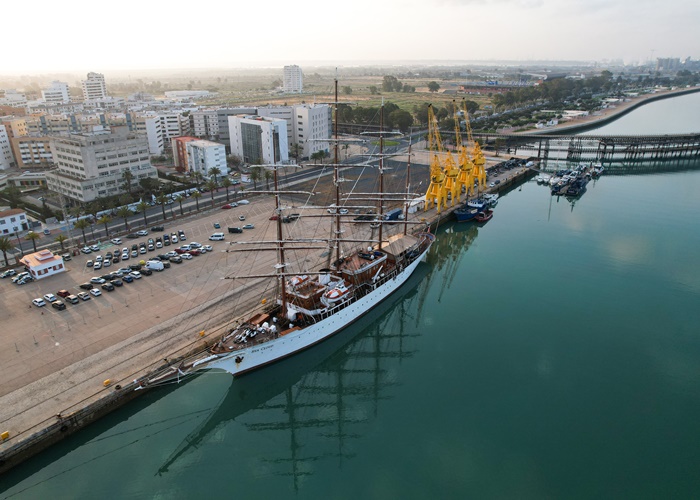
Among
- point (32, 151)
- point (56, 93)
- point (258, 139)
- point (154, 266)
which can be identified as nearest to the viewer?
point (154, 266)

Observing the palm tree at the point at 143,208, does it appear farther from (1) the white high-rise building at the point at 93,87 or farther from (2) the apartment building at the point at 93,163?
→ (1) the white high-rise building at the point at 93,87

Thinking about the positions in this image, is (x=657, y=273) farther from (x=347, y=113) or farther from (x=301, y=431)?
(x=347, y=113)

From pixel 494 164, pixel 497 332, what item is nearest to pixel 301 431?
pixel 497 332

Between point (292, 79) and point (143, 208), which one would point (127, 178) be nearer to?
point (143, 208)

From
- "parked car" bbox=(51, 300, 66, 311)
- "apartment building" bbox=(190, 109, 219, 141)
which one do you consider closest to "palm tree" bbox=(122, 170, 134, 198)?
"parked car" bbox=(51, 300, 66, 311)

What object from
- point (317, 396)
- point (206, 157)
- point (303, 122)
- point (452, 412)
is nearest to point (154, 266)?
point (317, 396)

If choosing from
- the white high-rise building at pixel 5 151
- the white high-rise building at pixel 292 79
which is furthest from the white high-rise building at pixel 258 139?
the white high-rise building at pixel 292 79
